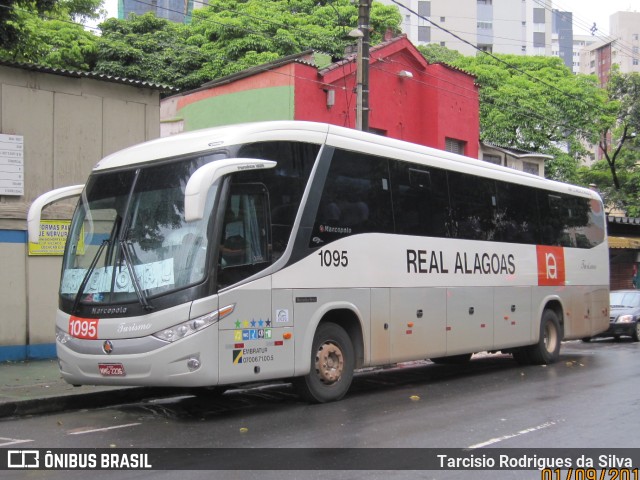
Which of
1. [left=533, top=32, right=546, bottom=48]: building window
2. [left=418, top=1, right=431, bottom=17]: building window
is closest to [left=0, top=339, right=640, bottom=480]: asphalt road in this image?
[left=418, top=1, right=431, bottom=17]: building window

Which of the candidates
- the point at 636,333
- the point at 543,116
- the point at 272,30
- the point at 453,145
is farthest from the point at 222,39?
the point at 636,333

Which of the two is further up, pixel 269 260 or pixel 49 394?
pixel 269 260

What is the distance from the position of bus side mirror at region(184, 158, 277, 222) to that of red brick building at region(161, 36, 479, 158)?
13048 mm

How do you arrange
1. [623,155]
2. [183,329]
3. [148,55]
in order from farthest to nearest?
[623,155], [148,55], [183,329]

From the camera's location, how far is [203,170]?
8.27 meters

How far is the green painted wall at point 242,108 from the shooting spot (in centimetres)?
2238

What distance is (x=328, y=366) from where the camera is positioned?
10492 mm

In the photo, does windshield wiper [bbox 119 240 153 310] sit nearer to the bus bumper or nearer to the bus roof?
the bus bumper

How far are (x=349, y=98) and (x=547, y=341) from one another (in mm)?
11291

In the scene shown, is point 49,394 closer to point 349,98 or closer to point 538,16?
point 349,98

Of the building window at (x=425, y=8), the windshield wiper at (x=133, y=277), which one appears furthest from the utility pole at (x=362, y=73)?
the building window at (x=425, y=8)

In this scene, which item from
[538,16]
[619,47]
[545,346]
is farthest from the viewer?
[619,47]

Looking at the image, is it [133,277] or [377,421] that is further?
[377,421]

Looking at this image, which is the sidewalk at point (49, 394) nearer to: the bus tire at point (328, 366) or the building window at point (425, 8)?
the bus tire at point (328, 366)
